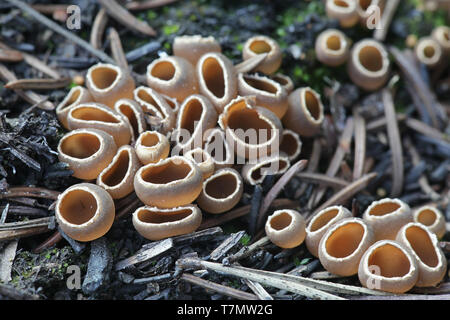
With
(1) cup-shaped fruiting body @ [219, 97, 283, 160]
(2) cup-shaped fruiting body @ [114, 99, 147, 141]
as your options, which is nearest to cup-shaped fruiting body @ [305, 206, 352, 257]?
(1) cup-shaped fruiting body @ [219, 97, 283, 160]

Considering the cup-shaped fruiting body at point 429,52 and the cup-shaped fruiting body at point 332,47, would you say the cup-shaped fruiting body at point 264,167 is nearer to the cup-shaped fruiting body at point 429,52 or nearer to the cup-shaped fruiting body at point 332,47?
the cup-shaped fruiting body at point 332,47

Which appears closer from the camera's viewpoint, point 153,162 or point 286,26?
point 153,162

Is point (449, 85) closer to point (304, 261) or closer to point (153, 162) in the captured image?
point (304, 261)

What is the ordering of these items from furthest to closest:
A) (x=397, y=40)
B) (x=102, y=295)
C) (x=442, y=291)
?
(x=397, y=40)
(x=442, y=291)
(x=102, y=295)

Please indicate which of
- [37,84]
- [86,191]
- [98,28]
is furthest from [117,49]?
[86,191]

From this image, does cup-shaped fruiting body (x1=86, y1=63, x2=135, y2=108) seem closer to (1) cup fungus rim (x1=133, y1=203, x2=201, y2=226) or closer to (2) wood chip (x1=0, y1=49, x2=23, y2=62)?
(2) wood chip (x1=0, y1=49, x2=23, y2=62)

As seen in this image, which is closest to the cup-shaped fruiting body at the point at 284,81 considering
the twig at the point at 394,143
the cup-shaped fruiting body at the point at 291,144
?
the cup-shaped fruiting body at the point at 291,144

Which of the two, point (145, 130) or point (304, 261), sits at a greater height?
point (145, 130)

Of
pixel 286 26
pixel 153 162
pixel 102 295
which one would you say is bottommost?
pixel 102 295

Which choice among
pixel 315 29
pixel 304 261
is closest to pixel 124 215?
pixel 304 261
